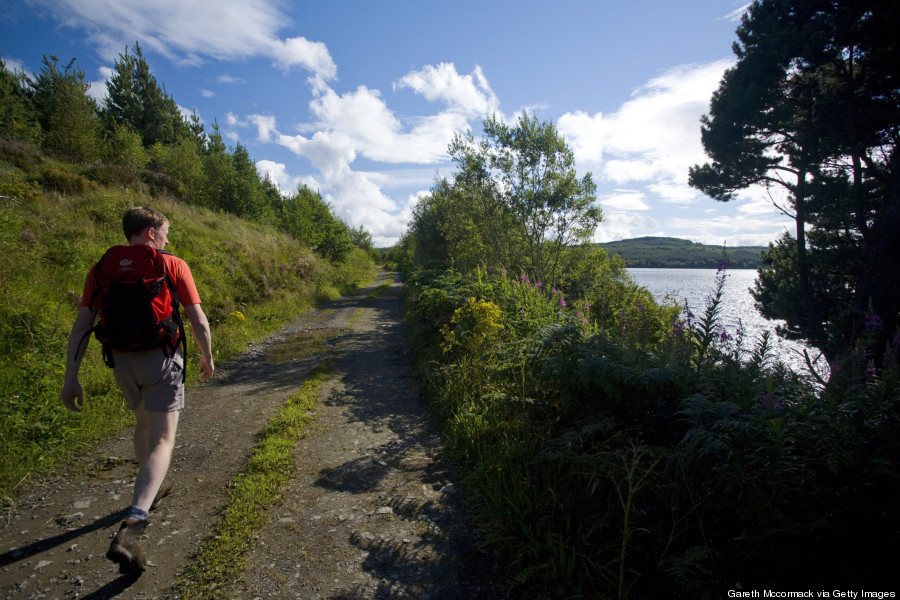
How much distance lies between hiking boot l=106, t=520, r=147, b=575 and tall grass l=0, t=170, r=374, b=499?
1.70 metres

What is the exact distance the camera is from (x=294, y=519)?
10.2 ft

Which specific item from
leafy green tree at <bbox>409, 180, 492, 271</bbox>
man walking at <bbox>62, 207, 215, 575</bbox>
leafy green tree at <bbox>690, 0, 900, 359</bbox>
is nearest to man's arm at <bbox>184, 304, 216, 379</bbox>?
man walking at <bbox>62, 207, 215, 575</bbox>

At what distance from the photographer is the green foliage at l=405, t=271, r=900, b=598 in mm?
1812

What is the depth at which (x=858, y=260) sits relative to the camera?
12.4 m

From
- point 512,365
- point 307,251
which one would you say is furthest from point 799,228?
point 307,251

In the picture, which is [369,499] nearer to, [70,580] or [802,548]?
[70,580]

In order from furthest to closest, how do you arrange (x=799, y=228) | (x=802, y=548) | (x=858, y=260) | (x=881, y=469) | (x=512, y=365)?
(x=799, y=228) < (x=858, y=260) < (x=512, y=365) < (x=802, y=548) < (x=881, y=469)

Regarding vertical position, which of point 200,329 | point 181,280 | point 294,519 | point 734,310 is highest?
point 181,280

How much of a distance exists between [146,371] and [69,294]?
603 centimetres

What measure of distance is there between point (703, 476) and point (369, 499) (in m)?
2.66

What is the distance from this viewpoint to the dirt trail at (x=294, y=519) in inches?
96.8

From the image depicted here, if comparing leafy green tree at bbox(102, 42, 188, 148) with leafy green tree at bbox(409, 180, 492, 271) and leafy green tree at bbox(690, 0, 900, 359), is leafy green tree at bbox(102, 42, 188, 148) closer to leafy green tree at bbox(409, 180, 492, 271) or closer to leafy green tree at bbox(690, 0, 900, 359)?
leafy green tree at bbox(409, 180, 492, 271)

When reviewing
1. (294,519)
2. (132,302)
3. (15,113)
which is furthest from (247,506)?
(15,113)

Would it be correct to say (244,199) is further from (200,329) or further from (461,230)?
(200,329)
